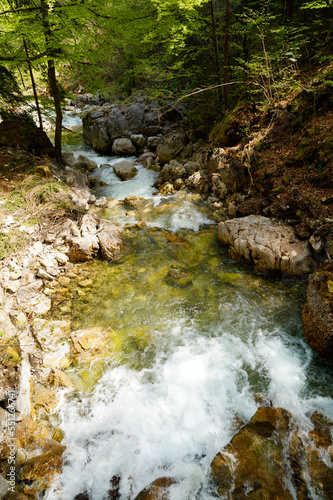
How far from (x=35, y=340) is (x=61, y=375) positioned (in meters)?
1.01

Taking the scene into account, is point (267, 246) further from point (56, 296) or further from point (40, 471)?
point (40, 471)

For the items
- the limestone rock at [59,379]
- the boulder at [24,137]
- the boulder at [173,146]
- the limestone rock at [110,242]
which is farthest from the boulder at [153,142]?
the limestone rock at [59,379]

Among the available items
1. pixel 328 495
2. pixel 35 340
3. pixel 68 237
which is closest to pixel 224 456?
pixel 328 495

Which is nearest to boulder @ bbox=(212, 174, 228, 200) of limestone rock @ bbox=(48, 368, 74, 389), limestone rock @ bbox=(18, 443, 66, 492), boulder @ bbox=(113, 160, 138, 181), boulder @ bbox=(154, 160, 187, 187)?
boulder @ bbox=(154, 160, 187, 187)

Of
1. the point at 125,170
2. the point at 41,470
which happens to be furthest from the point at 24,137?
the point at 41,470

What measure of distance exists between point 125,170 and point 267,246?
28.3ft

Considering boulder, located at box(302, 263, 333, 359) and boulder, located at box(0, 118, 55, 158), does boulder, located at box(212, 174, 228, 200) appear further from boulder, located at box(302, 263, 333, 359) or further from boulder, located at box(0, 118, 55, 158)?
boulder, located at box(0, 118, 55, 158)

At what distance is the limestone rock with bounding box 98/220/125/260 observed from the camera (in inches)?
282

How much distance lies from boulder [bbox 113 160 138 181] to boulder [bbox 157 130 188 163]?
5.45 feet

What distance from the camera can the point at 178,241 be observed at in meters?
7.87

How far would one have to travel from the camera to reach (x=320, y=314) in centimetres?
432

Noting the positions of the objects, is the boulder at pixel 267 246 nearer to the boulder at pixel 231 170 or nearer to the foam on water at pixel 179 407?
the foam on water at pixel 179 407

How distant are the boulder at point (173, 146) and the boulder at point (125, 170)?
1.66m

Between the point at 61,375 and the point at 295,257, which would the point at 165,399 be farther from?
the point at 295,257
